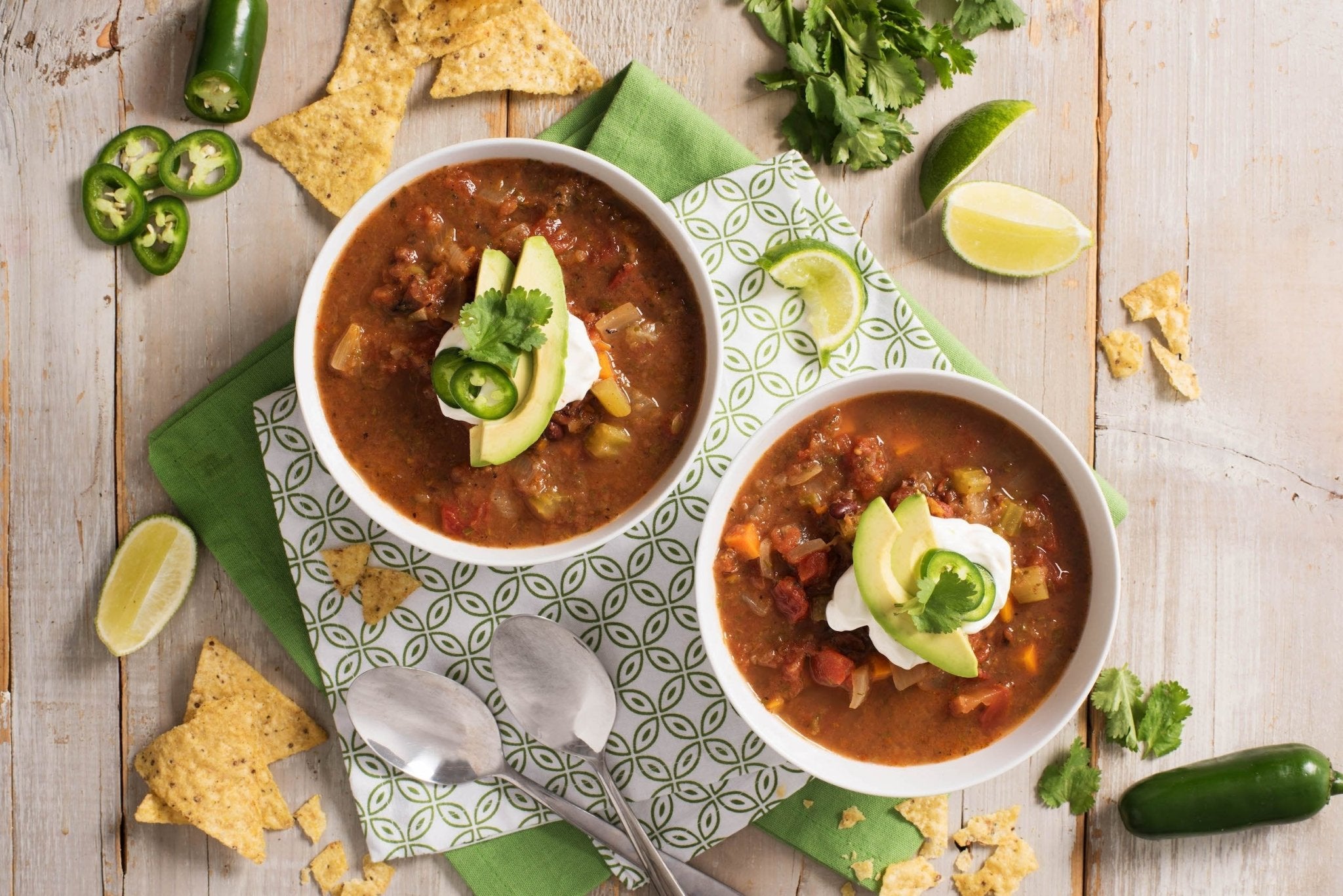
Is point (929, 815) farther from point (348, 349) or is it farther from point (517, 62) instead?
point (517, 62)

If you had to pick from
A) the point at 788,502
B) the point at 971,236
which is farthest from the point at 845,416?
the point at 971,236

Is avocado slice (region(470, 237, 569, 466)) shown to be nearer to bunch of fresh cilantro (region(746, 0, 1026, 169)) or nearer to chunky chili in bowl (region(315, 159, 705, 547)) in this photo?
chunky chili in bowl (region(315, 159, 705, 547))

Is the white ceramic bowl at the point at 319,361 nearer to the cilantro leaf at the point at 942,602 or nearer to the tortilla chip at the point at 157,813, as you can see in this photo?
the cilantro leaf at the point at 942,602

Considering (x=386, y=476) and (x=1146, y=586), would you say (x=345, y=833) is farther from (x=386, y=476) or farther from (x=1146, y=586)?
(x=1146, y=586)

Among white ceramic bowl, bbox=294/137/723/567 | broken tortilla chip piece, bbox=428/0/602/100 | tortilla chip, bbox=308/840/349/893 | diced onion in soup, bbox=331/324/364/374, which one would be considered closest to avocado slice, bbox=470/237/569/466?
white ceramic bowl, bbox=294/137/723/567

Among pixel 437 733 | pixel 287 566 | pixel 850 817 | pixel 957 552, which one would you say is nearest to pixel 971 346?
pixel 957 552

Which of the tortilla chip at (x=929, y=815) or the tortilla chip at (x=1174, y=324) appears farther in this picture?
the tortilla chip at (x=1174, y=324)

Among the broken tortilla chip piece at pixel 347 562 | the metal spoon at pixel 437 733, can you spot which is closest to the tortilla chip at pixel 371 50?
the broken tortilla chip piece at pixel 347 562
